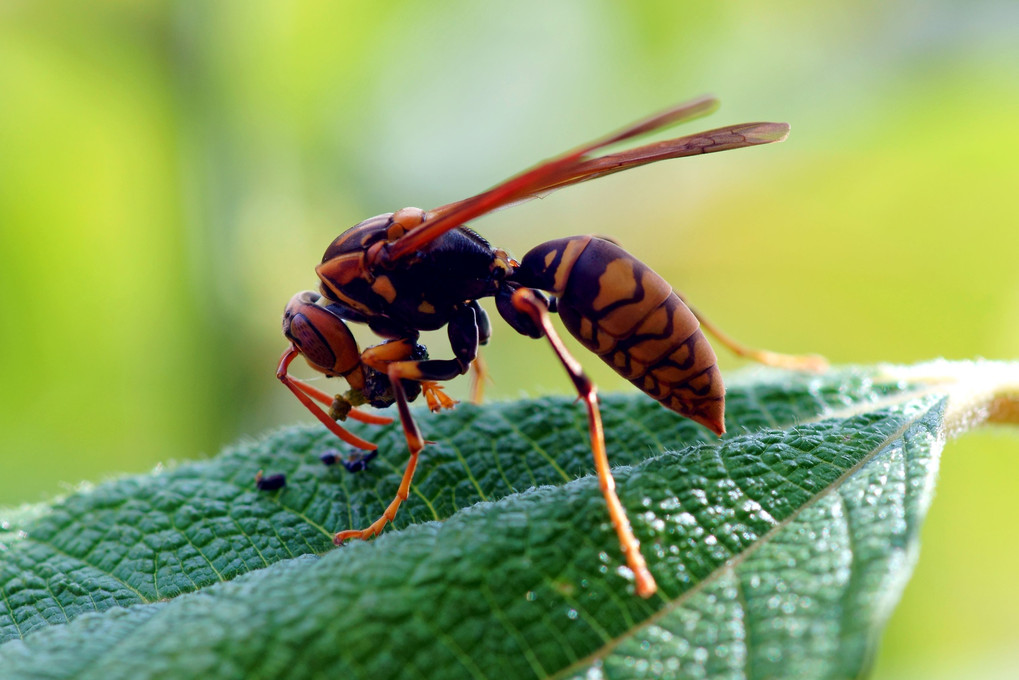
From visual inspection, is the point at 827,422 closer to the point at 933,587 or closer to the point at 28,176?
the point at 933,587

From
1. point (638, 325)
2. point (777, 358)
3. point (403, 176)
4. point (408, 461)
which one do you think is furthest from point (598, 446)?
point (403, 176)

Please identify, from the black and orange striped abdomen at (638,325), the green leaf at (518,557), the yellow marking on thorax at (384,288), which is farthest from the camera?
the yellow marking on thorax at (384,288)

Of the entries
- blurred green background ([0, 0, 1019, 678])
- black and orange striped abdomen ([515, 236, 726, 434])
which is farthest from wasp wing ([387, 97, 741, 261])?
blurred green background ([0, 0, 1019, 678])

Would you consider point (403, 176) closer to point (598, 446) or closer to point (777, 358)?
point (777, 358)

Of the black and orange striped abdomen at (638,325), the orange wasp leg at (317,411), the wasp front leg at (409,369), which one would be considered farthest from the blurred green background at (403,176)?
the black and orange striped abdomen at (638,325)

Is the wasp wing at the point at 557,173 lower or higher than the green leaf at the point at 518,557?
higher

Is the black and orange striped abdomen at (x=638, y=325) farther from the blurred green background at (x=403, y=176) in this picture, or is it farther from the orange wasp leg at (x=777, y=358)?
the blurred green background at (x=403, y=176)
